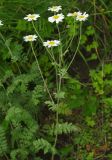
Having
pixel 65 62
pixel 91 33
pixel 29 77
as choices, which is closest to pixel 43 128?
pixel 29 77

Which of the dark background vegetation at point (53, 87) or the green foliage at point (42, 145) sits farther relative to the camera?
the dark background vegetation at point (53, 87)

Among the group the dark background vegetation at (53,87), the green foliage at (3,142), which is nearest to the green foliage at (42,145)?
the dark background vegetation at (53,87)

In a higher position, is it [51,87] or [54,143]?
[51,87]

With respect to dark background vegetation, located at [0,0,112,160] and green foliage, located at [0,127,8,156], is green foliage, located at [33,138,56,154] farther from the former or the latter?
green foliage, located at [0,127,8,156]

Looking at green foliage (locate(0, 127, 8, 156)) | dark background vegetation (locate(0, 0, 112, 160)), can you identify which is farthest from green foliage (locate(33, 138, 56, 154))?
green foliage (locate(0, 127, 8, 156))

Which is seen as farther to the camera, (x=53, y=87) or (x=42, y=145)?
(x=53, y=87)

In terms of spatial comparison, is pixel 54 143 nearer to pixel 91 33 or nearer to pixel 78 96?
pixel 78 96

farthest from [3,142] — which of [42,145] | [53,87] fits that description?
[53,87]

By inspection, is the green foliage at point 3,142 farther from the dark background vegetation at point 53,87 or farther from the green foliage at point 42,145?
the green foliage at point 42,145

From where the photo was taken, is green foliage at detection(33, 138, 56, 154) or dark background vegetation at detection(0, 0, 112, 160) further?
dark background vegetation at detection(0, 0, 112, 160)

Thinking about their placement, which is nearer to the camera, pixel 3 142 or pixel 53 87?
pixel 3 142

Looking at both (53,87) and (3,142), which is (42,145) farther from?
(53,87)
